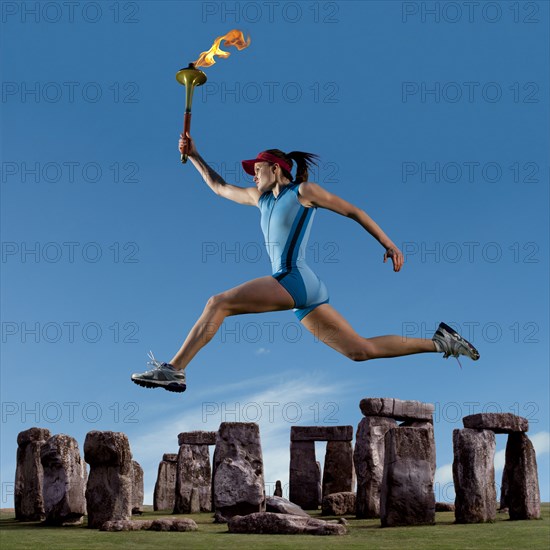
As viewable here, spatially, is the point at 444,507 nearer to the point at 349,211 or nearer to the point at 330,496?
the point at 330,496

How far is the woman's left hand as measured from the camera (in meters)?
6.52

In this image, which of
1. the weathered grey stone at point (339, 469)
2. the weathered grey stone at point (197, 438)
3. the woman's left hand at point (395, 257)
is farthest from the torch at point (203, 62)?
the weathered grey stone at point (197, 438)

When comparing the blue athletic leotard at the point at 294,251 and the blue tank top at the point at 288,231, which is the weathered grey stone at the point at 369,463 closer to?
the blue athletic leotard at the point at 294,251

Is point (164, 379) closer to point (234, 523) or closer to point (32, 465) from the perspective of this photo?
point (234, 523)

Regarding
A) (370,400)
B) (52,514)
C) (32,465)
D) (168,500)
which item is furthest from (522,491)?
(168,500)

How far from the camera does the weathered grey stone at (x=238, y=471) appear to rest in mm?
14703

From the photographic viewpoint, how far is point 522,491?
15.1 meters

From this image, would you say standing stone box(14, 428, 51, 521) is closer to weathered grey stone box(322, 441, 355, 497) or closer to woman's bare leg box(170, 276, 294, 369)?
weathered grey stone box(322, 441, 355, 497)

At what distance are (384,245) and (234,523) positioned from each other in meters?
7.54

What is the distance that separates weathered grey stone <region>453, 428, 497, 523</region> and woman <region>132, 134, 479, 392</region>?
7.16 meters

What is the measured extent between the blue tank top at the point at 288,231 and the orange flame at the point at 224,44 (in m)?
1.36

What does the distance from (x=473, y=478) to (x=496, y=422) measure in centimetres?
116

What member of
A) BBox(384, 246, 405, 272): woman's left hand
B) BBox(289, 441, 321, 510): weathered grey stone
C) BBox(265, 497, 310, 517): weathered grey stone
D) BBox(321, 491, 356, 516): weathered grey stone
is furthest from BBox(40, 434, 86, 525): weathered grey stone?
BBox(384, 246, 405, 272): woman's left hand

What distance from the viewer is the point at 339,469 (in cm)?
2066
